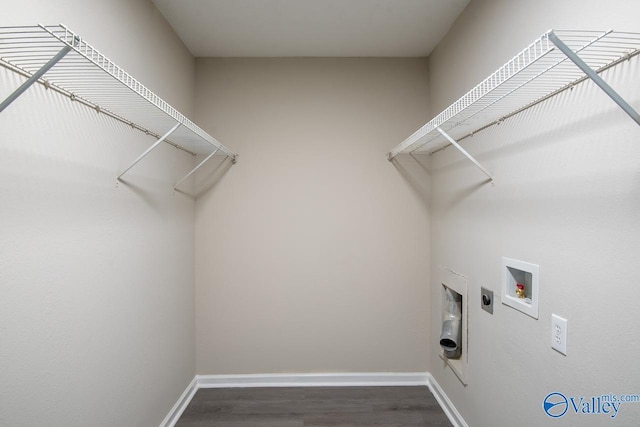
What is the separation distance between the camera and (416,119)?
242 cm

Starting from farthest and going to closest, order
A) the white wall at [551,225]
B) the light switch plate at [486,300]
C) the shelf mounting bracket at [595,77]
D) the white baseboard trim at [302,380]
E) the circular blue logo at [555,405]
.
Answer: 1. the white baseboard trim at [302,380]
2. the light switch plate at [486,300]
3. the circular blue logo at [555,405]
4. the white wall at [551,225]
5. the shelf mounting bracket at [595,77]

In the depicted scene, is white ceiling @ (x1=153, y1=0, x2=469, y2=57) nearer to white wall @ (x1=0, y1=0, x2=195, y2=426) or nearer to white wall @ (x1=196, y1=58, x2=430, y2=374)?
white wall @ (x1=196, y1=58, x2=430, y2=374)

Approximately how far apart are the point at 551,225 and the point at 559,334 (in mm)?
397

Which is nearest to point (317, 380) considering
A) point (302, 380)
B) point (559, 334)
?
point (302, 380)

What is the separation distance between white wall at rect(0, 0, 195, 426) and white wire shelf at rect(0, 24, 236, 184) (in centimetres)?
5

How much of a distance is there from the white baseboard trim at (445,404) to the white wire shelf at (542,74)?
1.52 metres

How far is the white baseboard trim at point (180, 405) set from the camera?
6.35 feet

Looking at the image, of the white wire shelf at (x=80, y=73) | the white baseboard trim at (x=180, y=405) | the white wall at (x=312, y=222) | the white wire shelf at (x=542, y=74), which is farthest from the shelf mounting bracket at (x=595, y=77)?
the white baseboard trim at (x=180, y=405)

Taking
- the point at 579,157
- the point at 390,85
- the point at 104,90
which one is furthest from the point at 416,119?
the point at 104,90

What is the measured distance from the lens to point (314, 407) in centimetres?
212

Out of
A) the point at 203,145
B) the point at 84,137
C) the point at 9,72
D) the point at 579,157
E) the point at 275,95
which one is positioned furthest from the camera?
the point at 275,95

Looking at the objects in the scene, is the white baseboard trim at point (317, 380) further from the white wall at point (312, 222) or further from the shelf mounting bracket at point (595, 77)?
the shelf mounting bracket at point (595, 77)

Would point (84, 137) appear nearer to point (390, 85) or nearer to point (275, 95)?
point (275, 95)

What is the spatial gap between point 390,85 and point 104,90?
1.95 metres
